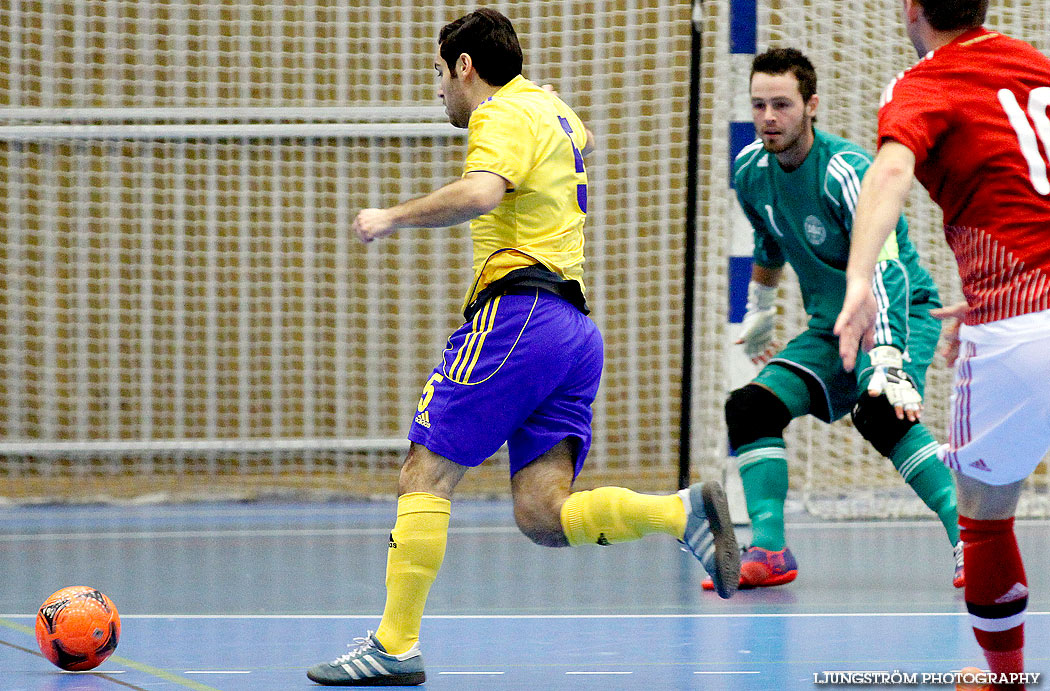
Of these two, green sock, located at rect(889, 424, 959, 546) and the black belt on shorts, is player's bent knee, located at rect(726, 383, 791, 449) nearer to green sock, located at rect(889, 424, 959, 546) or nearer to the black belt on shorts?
green sock, located at rect(889, 424, 959, 546)

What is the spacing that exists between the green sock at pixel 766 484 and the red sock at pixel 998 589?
74.7 inches

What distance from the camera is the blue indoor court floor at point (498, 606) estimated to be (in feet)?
10.5

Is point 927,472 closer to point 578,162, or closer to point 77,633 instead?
point 578,162

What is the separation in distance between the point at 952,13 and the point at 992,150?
0.27 metres

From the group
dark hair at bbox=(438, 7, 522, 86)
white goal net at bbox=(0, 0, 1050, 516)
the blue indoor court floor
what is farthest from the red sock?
white goal net at bbox=(0, 0, 1050, 516)

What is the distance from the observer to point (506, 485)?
25.8ft

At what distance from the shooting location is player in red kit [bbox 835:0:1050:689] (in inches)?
89.0

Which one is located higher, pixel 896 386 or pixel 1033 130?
pixel 1033 130

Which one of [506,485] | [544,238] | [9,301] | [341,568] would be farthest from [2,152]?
[544,238]

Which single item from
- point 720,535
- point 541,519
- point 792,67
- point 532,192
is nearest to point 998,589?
point 720,535

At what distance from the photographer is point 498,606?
14.0ft

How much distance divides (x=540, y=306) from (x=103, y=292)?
228 inches

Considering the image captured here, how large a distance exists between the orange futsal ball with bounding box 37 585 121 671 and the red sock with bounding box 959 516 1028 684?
2.06m

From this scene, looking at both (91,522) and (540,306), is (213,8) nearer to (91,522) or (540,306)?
(91,522)
